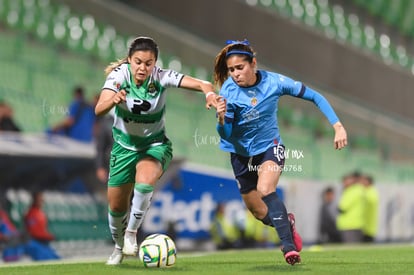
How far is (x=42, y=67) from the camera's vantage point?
61.8 feet

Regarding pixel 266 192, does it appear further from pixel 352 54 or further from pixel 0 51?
pixel 352 54

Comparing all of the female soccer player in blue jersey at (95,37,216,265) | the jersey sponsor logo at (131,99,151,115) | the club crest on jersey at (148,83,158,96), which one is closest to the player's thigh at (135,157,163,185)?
the female soccer player in blue jersey at (95,37,216,265)

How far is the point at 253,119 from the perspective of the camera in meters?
9.90

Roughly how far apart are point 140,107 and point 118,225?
1.19m

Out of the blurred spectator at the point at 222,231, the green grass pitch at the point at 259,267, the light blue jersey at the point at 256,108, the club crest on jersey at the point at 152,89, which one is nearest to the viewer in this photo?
the green grass pitch at the point at 259,267

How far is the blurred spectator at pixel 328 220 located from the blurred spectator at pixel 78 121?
6.01 m

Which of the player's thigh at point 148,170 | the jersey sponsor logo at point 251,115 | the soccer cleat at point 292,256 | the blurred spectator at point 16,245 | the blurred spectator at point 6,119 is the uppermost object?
the jersey sponsor logo at point 251,115

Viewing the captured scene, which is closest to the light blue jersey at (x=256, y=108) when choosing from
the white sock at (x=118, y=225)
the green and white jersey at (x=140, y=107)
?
the green and white jersey at (x=140, y=107)

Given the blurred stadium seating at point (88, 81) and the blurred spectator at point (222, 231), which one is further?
the blurred spectator at point (222, 231)

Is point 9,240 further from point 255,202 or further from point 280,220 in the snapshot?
point 280,220

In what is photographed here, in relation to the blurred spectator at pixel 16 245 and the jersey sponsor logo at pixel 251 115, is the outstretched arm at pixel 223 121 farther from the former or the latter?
the blurred spectator at pixel 16 245

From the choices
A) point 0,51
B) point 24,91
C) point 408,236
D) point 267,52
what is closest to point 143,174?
point 24,91

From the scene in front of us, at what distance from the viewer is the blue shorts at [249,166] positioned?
Result: 986 centimetres

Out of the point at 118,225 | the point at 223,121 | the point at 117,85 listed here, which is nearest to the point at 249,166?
the point at 223,121
